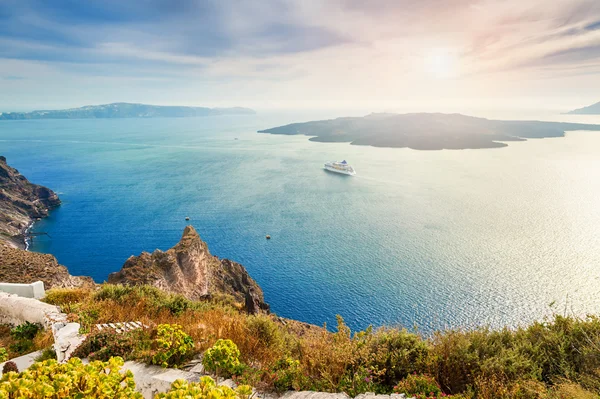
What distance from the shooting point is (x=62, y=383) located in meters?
3.35

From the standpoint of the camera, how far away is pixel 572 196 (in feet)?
248

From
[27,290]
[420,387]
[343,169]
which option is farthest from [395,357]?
[343,169]

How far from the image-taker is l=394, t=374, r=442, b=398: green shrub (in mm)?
5420

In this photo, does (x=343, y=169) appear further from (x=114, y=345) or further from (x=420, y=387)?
(x=420, y=387)

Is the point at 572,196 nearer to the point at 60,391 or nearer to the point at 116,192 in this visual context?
the point at 60,391

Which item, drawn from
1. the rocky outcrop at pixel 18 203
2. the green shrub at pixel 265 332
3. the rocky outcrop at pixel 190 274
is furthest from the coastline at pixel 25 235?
the green shrub at pixel 265 332

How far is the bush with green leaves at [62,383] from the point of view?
3.21m

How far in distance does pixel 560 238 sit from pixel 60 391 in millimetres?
68909

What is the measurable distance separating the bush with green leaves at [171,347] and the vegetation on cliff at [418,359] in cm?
22

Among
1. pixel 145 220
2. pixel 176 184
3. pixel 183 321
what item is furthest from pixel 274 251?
pixel 176 184

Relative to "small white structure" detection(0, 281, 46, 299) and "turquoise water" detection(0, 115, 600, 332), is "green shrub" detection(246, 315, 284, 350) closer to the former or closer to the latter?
"turquoise water" detection(0, 115, 600, 332)

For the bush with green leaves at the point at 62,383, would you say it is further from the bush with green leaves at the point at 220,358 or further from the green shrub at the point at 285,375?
the green shrub at the point at 285,375

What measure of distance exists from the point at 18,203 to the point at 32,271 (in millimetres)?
70593

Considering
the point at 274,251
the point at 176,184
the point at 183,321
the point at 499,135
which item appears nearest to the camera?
the point at 183,321
